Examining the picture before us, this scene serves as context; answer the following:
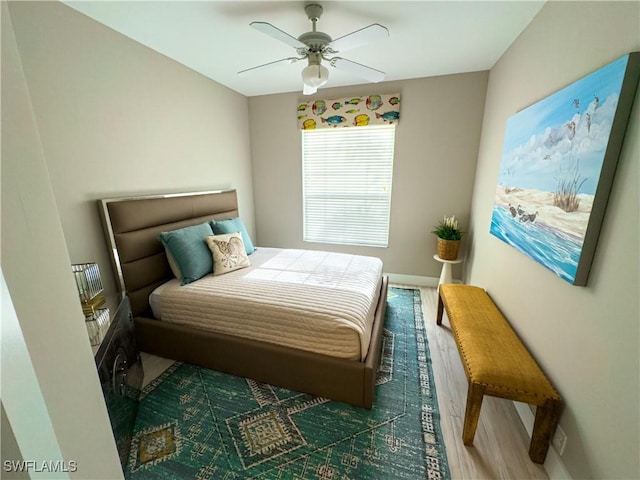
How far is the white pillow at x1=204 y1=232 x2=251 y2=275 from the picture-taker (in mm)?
2336

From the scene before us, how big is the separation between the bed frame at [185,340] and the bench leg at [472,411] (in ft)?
1.68

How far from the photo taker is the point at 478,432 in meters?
1.52

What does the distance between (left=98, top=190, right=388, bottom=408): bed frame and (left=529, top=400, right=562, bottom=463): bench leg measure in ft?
2.69

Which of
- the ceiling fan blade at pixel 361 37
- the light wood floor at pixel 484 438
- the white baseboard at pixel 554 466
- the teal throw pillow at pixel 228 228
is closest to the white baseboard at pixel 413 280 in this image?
the light wood floor at pixel 484 438

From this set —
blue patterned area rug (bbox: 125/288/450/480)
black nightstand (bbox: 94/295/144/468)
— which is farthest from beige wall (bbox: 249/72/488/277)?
black nightstand (bbox: 94/295/144/468)

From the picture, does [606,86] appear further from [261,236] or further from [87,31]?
[261,236]

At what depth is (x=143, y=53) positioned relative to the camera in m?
2.16

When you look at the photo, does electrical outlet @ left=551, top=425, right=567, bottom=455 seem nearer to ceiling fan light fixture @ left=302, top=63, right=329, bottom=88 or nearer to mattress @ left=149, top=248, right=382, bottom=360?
mattress @ left=149, top=248, right=382, bottom=360

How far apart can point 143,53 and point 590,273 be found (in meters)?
3.31

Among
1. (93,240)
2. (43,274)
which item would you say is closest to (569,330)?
(43,274)

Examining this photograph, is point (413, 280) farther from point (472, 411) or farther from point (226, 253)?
point (226, 253)

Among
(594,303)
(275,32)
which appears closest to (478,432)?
(594,303)

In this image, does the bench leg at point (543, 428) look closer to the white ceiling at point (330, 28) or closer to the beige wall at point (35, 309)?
the beige wall at point (35, 309)

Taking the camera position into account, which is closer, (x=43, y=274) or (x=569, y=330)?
(x=43, y=274)
